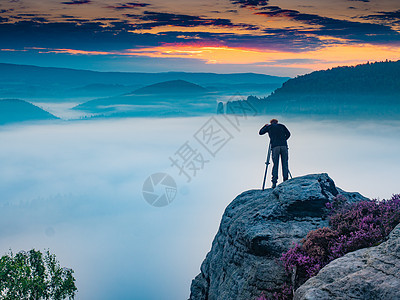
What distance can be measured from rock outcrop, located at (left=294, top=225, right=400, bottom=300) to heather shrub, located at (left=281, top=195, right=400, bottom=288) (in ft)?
4.54

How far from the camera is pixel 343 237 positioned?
34.4 ft

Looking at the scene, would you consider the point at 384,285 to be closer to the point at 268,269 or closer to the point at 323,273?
the point at 323,273

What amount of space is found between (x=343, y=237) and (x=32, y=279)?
29.3 m

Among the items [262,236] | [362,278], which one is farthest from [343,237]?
[262,236]

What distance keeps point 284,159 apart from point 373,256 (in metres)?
10.7

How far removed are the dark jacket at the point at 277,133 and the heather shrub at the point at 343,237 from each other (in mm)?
6843

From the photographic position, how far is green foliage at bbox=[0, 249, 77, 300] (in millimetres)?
30516

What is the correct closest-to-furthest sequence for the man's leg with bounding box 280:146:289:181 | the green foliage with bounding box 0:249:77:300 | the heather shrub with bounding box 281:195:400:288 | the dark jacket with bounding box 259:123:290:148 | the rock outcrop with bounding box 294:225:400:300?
the rock outcrop with bounding box 294:225:400:300
the heather shrub with bounding box 281:195:400:288
the dark jacket with bounding box 259:123:290:148
the man's leg with bounding box 280:146:289:181
the green foliage with bounding box 0:249:77:300

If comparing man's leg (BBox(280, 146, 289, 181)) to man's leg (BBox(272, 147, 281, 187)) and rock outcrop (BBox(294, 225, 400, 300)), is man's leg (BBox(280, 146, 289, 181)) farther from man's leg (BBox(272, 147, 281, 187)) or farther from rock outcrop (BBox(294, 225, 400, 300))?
rock outcrop (BBox(294, 225, 400, 300))

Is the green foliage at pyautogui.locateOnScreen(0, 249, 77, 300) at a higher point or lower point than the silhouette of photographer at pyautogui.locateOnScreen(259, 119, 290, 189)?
lower

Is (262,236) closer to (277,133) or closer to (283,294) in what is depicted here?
(283,294)

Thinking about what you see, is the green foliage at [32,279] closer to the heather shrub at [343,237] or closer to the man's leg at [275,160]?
A: the man's leg at [275,160]

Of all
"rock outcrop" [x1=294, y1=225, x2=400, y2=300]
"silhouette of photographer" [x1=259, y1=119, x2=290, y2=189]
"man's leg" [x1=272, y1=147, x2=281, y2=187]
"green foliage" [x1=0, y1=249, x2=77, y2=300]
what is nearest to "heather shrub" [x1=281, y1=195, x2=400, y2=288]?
"rock outcrop" [x1=294, y1=225, x2=400, y2=300]

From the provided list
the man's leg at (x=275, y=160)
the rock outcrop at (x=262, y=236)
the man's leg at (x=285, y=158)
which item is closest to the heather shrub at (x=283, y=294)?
the rock outcrop at (x=262, y=236)
